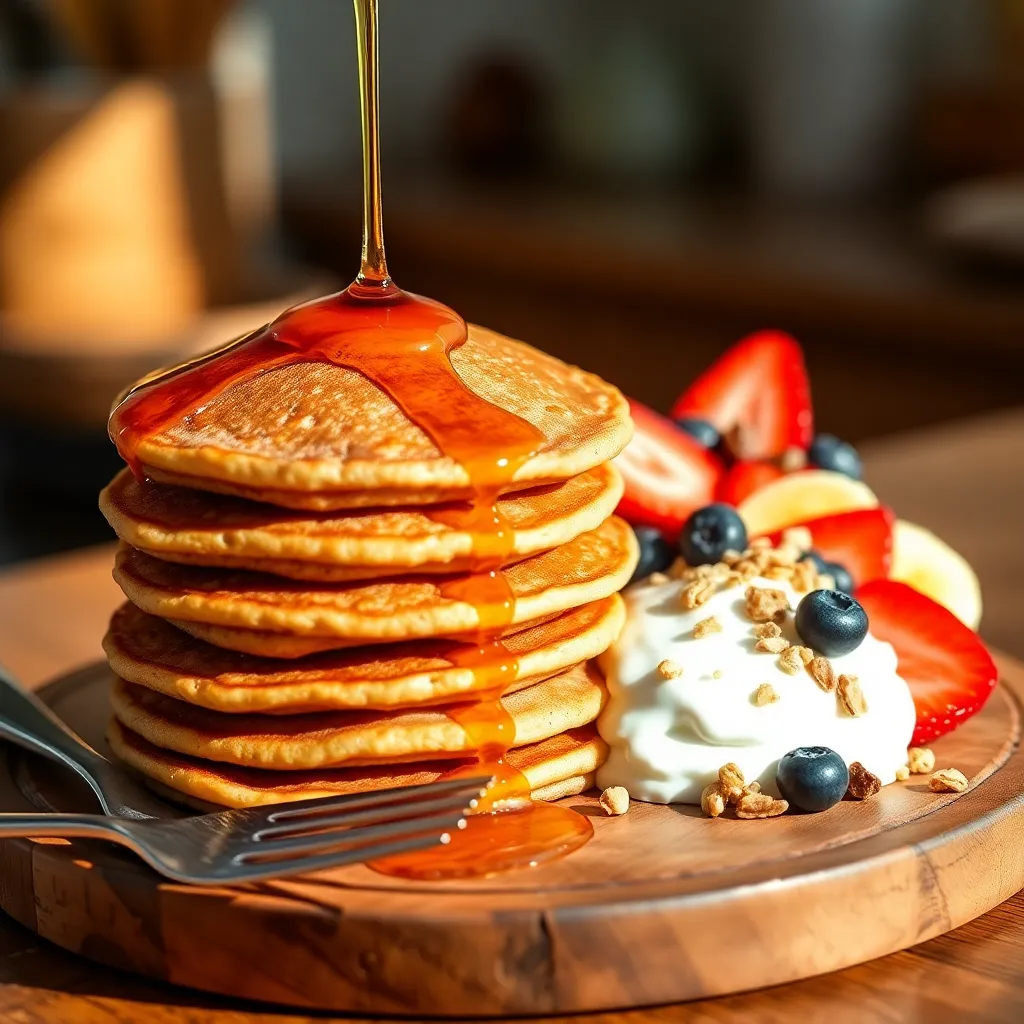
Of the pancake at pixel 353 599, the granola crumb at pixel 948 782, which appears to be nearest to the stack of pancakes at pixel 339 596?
the pancake at pixel 353 599

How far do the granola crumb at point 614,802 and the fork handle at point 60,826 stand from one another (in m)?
0.29

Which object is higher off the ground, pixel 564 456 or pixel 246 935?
pixel 564 456

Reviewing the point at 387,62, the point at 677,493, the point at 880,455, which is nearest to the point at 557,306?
the point at 387,62

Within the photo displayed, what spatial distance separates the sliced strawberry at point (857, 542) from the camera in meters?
1.23

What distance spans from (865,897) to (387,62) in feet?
15.2

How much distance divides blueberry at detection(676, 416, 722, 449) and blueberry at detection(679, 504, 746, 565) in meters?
0.20

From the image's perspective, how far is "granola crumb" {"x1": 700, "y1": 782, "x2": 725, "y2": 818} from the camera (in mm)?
960

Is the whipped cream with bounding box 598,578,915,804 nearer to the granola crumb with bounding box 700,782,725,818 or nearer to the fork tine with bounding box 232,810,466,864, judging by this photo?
the granola crumb with bounding box 700,782,725,818

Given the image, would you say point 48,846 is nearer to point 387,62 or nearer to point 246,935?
point 246,935

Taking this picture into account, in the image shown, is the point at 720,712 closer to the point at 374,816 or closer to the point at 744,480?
the point at 374,816

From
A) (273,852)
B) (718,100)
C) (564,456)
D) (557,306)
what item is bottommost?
(557,306)

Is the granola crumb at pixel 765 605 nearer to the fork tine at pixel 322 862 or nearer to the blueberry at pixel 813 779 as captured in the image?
the blueberry at pixel 813 779

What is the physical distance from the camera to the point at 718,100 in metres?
4.80

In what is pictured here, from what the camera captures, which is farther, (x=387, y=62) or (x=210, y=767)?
(x=387, y=62)
